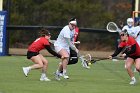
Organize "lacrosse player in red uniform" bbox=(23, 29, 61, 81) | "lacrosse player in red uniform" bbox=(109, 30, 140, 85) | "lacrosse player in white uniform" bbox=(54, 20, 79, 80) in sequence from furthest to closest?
"lacrosse player in white uniform" bbox=(54, 20, 79, 80) → "lacrosse player in red uniform" bbox=(23, 29, 61, 81) → "lacrosse player in red uniform" bbox=(109, 30, 140, 85)

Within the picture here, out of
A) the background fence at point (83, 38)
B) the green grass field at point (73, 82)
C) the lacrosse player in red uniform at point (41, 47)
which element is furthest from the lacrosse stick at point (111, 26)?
the background fence at point (83, 38)

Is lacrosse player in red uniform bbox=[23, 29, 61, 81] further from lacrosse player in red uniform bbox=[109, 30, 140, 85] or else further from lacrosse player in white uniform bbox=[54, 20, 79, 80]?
lacrosse player in red uniform bbox=[109, 30, 140, 85]

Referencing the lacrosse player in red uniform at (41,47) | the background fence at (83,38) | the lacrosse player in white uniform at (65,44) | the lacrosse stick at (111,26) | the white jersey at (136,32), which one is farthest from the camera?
the background fence at (83,38)

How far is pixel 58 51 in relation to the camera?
58.8 ft

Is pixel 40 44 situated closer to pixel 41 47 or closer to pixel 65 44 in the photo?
pixel 41 47

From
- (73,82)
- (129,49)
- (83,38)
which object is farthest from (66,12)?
(129,49)

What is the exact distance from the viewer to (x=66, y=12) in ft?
130

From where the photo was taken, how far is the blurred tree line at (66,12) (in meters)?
38.9

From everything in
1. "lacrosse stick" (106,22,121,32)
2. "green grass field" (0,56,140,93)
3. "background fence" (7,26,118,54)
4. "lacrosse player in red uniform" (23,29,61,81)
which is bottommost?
"background fence" (7,26,118,54)

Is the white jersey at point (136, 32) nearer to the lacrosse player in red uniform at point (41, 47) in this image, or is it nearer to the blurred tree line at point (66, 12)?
the lacrosse player in red uniform at point (41, 47)

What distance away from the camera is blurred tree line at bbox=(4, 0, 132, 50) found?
38938 mm

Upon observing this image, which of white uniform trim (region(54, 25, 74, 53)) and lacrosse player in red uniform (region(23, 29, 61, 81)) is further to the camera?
white uniform trim (region(54, 25, 74, 53))

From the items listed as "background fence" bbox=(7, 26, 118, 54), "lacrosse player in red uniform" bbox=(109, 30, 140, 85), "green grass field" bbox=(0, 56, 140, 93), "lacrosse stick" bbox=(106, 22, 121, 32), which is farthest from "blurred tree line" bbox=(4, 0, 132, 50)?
"lacrosse player in red uniform" bbox=(109, 30, 140, 85)

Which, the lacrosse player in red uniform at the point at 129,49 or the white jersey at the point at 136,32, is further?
the white jersey at the point at 136,32
